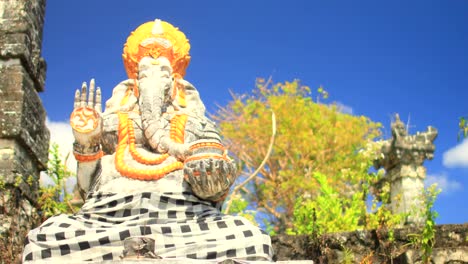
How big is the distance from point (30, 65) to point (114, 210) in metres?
3.75

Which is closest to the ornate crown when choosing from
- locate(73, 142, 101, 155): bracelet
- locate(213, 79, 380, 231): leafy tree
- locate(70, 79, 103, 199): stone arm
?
locate(70, 79, 103, 199): stone arm

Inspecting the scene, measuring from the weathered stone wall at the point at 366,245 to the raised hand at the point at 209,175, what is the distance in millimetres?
1863

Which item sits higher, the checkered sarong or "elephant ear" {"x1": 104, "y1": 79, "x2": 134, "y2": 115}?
"elephant ear" {"x1": 104, "y1": 79, "x2": 134, "y2": 115}

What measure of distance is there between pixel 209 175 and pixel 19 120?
353cm

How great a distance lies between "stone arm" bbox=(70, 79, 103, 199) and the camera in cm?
489

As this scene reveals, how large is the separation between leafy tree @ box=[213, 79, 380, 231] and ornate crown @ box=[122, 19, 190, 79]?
11807 mm

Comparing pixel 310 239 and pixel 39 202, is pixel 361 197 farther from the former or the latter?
pixel 39 202

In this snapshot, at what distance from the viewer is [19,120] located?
7281mm

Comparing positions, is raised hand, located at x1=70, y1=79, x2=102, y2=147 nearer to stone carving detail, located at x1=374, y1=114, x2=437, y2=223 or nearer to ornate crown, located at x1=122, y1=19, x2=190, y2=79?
ornate crown, located at x1=122, y1=19, x2=190, y2=79

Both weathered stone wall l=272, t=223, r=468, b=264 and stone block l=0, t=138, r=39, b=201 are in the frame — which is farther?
stone block l=0, t=138, r=39, b=201

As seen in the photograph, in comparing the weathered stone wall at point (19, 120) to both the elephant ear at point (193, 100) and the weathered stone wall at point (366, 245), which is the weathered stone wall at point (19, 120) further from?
the weathered stone wall at point (366, 245)

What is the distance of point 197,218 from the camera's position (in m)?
4.61

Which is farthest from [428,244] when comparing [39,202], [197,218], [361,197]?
[39,202]

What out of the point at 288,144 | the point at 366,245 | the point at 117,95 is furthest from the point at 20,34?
the point at 288,144
